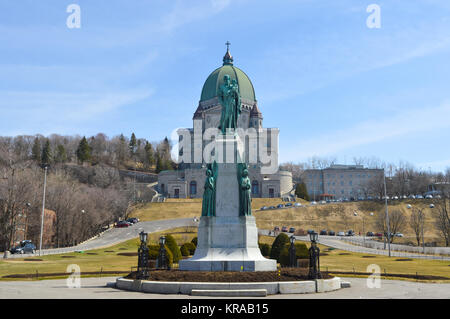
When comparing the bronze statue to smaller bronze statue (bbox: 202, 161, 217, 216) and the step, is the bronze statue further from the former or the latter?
the step

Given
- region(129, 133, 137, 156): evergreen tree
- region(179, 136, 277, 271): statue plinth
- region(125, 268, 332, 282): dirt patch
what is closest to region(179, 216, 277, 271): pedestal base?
region(179, 136, 277, 271): statue plinth

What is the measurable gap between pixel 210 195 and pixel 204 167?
3481 inches

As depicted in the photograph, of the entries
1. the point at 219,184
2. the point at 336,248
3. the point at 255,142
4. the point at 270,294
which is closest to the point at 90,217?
the point at 336,248

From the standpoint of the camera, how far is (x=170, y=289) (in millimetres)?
16156

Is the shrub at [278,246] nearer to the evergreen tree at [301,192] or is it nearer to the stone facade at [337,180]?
the evergreen tree at [301,192]

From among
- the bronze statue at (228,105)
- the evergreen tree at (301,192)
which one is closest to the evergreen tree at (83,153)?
the evergreen tree at (301,192)

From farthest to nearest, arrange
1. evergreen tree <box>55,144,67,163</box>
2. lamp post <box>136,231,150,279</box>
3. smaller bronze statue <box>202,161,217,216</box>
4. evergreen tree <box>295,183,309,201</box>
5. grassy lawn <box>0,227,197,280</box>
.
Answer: evergreen tree <box>55,144,67,163</box>
evergreen tree <box>295,183,309,201</box>
grassy lawn <box>0,227,197,280</box>
smaller bronze statue <box>202,161,217,216</box>
lamp post <box>136,231,150,279</box>

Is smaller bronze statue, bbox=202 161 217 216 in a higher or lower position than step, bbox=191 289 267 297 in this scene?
higher

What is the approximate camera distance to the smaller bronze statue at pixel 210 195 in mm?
20625

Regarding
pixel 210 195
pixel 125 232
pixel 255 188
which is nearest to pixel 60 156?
pixel 255 188

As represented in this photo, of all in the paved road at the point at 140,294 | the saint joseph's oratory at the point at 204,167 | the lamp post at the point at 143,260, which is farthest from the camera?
the saint joseph's oratory at the point at 204,167

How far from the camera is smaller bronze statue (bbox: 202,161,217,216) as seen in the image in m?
20.6

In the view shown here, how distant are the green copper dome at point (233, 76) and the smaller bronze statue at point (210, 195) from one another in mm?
100913

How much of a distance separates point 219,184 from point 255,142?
10055cm
